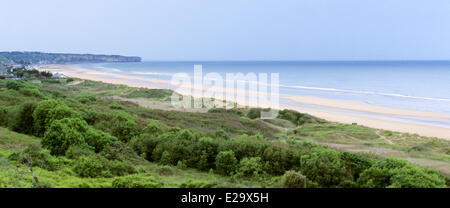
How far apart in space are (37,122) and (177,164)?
6.85m

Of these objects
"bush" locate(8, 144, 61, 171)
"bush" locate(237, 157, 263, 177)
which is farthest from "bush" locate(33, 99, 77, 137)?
"bush" locate(237, 157, 263, 177)

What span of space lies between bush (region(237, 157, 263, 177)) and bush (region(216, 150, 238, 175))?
295mm

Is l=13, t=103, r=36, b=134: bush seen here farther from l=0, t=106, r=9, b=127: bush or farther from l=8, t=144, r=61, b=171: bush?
l=8, t=144, r=61, b=171: bush

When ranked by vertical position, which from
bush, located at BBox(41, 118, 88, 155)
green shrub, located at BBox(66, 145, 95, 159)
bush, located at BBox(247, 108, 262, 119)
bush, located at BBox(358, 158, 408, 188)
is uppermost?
bush, located at BBox(41, 118, 88, 155)

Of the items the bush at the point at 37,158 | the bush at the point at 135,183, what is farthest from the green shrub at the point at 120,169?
the bush at the point at 37,158

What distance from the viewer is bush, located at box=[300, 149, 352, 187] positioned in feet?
30.4

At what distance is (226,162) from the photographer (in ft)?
35.3

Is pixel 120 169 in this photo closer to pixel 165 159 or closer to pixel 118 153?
pixel 118 153

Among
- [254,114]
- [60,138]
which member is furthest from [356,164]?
[254,114]

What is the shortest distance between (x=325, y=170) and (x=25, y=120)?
506 inches

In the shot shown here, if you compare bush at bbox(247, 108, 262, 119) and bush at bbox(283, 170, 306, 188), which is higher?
bush at bbox(283, 170, 306, 188)

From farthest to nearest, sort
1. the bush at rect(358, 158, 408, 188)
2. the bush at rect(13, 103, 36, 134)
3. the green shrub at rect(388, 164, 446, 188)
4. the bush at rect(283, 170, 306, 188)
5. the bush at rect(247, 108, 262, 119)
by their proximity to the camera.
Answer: the bush at rect(247, 108, 262, 119) → the bush at rect(13, 103, 36, 134) → the bush at rect(358, 158, 408, 188) → the green shrub at rect(388, 164, 446, 188) → the bush at rect(283, 170, 306, 188)

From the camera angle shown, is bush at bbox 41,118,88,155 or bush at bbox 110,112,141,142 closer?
bush at bbox 41,118,88,155
